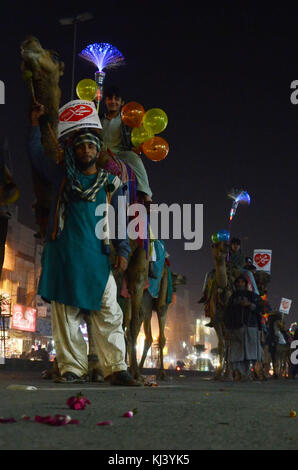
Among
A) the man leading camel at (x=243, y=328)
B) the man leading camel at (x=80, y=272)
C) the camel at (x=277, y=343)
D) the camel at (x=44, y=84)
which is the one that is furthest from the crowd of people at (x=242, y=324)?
the camel at (x=277, y=343)

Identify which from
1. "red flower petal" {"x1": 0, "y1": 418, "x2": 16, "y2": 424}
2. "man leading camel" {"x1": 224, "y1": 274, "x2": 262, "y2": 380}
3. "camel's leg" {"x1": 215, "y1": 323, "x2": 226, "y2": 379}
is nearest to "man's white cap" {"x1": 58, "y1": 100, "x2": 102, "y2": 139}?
"red flower petal" {"x1": 0, "y1": 418, "x2": 16, "y2": 424}

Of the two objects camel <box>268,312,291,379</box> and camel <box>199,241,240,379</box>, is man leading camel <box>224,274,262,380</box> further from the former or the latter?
camel <box>268,312,291,379</box>

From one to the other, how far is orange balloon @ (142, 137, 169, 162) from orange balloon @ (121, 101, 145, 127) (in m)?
0.29

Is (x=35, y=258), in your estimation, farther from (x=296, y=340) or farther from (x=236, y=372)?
Result: (x=236, y=372)

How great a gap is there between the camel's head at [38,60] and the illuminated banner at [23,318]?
4838 centimetres

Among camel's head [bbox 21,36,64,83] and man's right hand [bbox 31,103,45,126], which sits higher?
camel's head [bbox 21,36,64,83]

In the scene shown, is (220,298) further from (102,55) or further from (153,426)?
(153,426)

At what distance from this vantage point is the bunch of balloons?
8.84m

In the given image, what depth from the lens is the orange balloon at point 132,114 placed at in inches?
348

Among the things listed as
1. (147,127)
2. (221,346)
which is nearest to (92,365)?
(147,127)

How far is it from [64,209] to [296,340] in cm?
1950

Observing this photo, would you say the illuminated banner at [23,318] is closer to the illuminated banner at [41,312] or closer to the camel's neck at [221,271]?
the illuminated banner at [41,312]

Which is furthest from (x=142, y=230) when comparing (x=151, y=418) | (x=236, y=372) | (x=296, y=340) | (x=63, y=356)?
(x=296, y=340)

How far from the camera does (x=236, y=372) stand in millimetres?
13734
